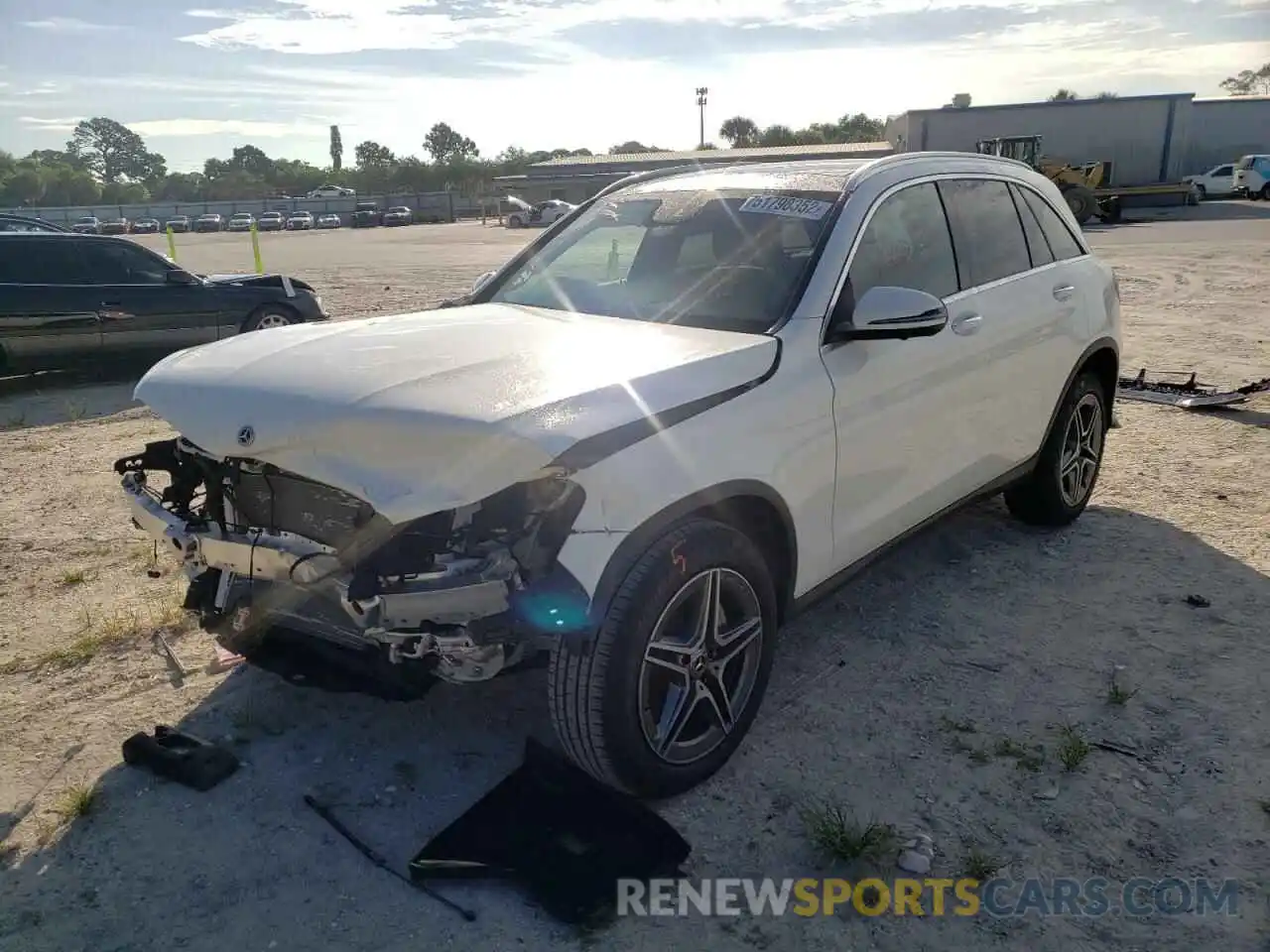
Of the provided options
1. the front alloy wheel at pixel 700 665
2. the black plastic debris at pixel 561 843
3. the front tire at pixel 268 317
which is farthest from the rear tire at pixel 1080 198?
the black plastic debris at pixel 561 843

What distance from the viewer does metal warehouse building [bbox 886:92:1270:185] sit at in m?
39.8

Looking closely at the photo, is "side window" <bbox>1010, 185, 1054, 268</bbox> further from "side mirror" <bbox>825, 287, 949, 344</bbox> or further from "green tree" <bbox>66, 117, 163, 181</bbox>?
"green tree" <bbox>66, 117, 163, 181</bbox>

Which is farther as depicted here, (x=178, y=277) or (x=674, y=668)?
(x=178, y=277)

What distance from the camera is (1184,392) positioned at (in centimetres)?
773

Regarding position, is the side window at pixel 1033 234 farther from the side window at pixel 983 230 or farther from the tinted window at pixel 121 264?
the tinted window at pixel 121 264

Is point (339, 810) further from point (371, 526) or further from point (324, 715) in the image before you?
point (371, 526)

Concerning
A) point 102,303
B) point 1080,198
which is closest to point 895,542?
point 102,303

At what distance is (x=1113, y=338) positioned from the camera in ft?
17.2

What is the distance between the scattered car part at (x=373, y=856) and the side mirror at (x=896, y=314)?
6.92ft

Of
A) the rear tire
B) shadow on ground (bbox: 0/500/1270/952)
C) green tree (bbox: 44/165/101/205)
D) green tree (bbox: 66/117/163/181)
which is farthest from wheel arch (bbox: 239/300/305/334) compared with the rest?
green tree (bbox: 66/117/163/181)

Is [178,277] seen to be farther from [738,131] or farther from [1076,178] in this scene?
[738,131]

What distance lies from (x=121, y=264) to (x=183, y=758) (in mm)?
8291

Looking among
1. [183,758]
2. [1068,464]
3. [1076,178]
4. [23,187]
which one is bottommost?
[183,758]

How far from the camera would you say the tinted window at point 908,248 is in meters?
3.62
